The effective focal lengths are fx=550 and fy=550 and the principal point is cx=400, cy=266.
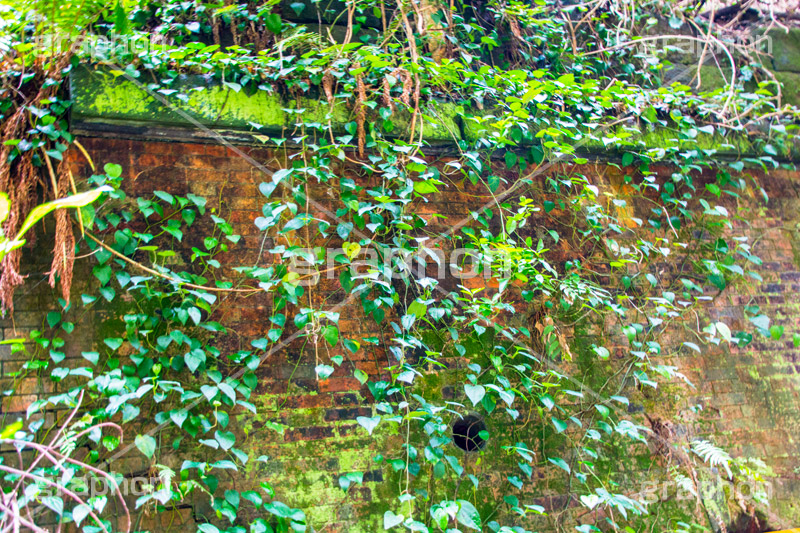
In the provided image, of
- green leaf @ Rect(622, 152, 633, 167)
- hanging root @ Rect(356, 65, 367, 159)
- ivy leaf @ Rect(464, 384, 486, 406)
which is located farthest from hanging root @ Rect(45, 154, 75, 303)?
green leaf @ Rect(622, 152, 633, 167)

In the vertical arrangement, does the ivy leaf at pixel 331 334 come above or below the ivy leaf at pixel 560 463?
above

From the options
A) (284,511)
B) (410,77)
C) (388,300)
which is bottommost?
(284,511)

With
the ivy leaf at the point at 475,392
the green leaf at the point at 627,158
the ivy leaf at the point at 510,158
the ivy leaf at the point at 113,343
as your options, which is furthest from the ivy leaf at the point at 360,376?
the green leaf at the point at 627,158

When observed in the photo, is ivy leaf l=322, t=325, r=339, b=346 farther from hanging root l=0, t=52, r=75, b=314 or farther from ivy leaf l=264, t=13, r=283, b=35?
ivy leaf l=264, t=13, r=283, b=35

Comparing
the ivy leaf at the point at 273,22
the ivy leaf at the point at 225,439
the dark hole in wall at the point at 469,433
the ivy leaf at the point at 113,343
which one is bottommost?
the dark hole in wall at the point at 469,433

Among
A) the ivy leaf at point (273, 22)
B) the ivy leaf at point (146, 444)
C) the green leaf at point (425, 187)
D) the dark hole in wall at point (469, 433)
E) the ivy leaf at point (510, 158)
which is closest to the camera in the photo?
the ivy leaf at point (146, 444)

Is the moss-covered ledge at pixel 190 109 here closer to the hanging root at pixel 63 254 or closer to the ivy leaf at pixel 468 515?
the hanging root at pixel 63 254

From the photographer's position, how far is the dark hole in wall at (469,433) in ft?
9.53

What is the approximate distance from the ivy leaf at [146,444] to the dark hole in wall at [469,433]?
146 cm

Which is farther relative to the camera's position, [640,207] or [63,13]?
[640,207]

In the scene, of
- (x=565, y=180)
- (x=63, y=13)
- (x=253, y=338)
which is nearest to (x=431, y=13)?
(x=565, y=180)

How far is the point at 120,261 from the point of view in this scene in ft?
8.22

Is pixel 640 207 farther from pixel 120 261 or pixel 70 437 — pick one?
pixel 70 437

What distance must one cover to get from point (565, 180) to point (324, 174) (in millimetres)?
1516
